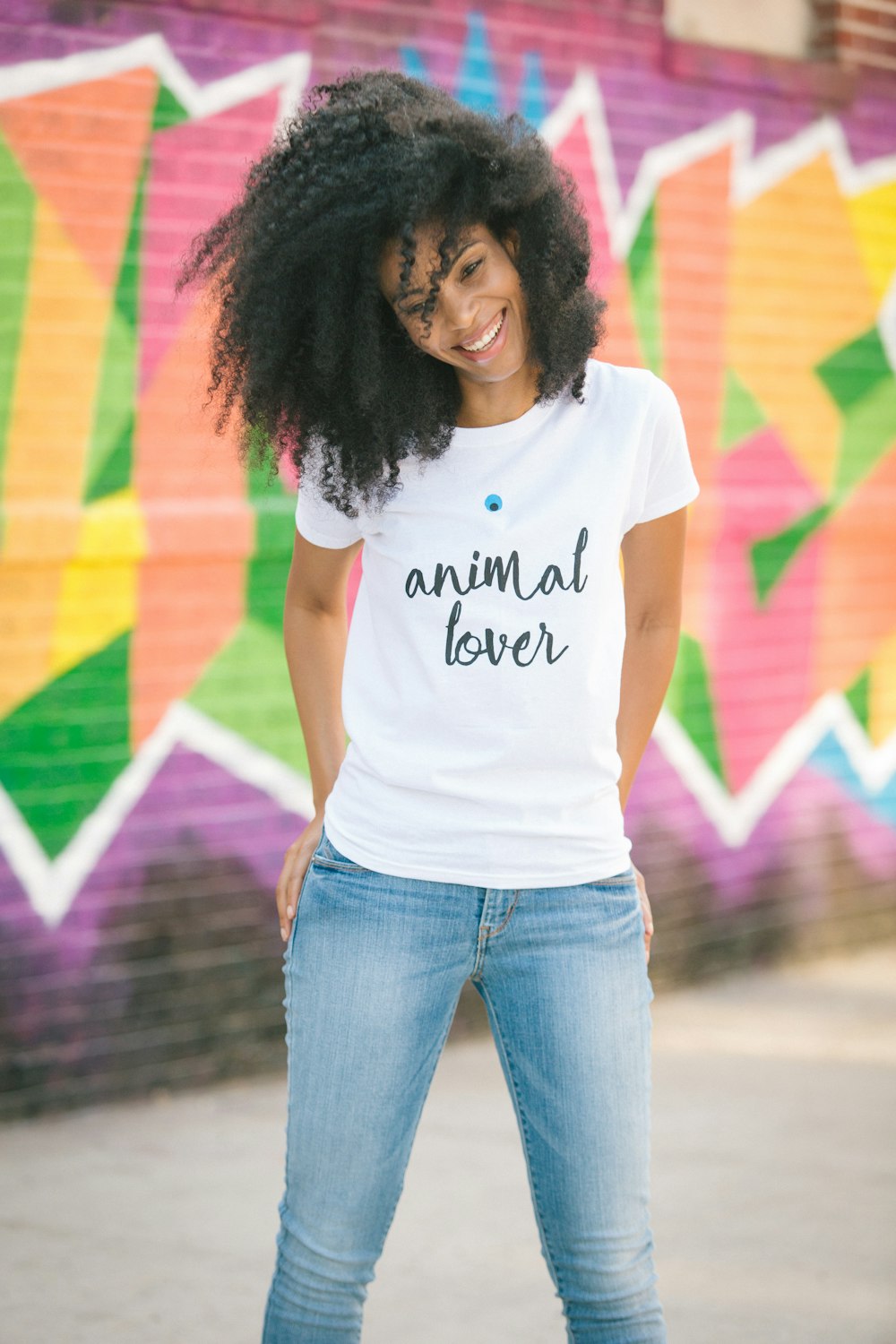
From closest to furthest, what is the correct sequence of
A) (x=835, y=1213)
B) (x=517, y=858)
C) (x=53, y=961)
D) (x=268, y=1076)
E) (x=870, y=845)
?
→ 1. (x=517, y=858)
2. (x=835, y=1213)
3. (x=53, y=961)
4. (x=268, y=1076)
5. (x=870, y=845)

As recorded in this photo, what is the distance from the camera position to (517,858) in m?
2.08

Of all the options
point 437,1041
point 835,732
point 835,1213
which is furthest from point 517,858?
point 835,732

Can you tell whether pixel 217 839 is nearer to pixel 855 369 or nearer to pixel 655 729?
pixel 655 729

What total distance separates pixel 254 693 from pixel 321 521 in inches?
91.9

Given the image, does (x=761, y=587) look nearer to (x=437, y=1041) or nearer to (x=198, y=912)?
(x=198, y=912)

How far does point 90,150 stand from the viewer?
13.5 ft

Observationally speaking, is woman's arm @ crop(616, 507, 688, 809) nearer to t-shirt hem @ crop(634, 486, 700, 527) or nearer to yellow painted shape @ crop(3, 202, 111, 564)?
t-shirt hem @ crop(634, 486, 700, 527)

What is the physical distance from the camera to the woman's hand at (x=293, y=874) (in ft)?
7.44

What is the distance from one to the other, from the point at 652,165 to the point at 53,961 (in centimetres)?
304

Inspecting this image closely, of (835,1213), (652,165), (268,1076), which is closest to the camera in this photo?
(835,1213)

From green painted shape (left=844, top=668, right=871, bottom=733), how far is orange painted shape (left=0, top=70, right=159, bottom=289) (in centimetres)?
314

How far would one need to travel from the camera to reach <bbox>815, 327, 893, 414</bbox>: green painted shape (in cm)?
586

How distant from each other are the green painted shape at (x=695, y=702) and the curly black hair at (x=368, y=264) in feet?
10.7

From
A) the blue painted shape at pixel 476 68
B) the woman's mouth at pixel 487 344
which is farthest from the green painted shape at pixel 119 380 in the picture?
the woman's mouth at pixel 487 344
